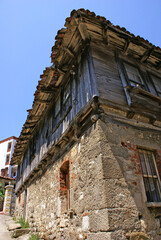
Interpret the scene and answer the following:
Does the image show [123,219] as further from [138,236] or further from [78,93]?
[78,93]

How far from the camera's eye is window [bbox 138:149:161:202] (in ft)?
13.5

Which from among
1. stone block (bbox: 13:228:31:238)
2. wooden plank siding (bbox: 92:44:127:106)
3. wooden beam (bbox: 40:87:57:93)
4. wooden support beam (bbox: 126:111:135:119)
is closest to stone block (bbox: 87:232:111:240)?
wooden support beam (bbox: 126:111:135:119)

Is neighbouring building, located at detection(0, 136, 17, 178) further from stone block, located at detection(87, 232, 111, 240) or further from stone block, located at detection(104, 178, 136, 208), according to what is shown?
stone block, located at detection(104, 178, 136, 208)

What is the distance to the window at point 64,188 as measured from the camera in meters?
5.40

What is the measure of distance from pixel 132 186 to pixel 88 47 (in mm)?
4326

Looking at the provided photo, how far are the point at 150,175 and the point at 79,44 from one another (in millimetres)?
4604

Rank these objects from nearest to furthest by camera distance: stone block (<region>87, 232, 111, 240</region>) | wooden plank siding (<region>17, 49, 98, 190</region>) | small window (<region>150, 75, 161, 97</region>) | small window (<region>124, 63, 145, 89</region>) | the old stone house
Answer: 1. stone block (<region>87, 232, 111, 240</region>)
2. the old stone house
3. wooden plank siding (<region>17, 49, 98, 190</region>)
4. small window (<region>124, 63, 145, 89</region>)
5. small window (<region>150, 75, 161, 97</region>)

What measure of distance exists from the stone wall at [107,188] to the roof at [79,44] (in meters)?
3.01

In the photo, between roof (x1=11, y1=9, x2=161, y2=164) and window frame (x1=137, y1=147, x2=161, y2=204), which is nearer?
window frame (x1=137, y1=147, x2=161, y2=204)

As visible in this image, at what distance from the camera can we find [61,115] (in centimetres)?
676

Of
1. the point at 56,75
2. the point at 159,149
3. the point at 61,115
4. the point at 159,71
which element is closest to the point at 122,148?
the point at 159,149

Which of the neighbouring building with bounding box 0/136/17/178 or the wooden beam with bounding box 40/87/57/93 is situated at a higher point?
the neighbouring building with bounding box 0/136/17/178

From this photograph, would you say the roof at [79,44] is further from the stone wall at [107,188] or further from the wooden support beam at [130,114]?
the stone wall at [107,188]

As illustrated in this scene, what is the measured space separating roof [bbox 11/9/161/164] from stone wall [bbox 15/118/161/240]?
3.01 meters
